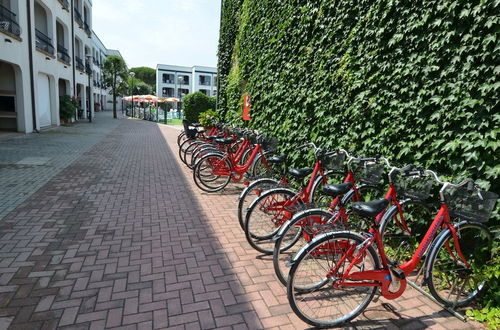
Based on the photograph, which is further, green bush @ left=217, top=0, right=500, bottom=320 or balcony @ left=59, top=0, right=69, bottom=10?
balcony @ left=59, top=0, right=69, bottom=10

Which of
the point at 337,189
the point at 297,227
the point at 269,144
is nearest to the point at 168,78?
the point at 269,144

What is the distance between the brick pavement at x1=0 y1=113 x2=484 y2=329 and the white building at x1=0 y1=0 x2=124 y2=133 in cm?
999

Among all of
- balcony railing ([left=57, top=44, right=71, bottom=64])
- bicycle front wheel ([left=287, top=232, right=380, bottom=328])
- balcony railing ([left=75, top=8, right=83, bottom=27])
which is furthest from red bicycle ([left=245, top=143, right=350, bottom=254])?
balcony railing ([left=75, top=8, right=83, bottom=27])

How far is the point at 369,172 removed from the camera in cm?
360

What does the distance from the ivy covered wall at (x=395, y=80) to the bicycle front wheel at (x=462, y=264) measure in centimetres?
47

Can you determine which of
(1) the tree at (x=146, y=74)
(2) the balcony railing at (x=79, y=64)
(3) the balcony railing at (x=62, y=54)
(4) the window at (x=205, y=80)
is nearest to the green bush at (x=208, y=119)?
(3) the balcony railing at (x=62, y=54)

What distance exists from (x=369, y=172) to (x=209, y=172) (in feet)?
10.7

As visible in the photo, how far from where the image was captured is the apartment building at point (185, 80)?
68062 mm

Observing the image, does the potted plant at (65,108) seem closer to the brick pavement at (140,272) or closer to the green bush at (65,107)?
the green bush at (65,107)

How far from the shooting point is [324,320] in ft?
8.29

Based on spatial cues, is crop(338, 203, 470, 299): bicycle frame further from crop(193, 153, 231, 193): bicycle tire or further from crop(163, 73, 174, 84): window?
crop(163, 73, 174, 84): window

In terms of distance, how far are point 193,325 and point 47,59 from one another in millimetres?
17555

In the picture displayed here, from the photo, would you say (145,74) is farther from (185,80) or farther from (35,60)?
(35,60)

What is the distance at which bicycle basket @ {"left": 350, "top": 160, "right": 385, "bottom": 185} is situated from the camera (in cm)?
348
